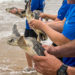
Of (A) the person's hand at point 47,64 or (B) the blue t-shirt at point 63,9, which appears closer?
(A) the person's hand at point 47,64

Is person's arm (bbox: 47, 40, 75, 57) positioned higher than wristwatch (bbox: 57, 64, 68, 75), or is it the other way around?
person's arm (bbox: 47, 40, 75, 57)

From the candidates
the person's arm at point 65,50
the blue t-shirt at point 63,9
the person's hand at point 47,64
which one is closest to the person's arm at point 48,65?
the person's hand at point 47,64

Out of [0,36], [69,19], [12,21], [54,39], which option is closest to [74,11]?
[69,19]

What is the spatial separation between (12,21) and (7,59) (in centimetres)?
443

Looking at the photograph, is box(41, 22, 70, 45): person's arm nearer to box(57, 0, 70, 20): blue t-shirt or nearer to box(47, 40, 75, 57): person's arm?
box(47, 40, 75, 57): person's arm

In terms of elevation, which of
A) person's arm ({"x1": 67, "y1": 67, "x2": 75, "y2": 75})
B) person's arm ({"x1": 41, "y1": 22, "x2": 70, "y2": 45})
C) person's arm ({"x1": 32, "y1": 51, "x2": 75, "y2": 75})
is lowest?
person's arm ({"x1": 67, "y1": 67, "x2": 75, "y2": 75})

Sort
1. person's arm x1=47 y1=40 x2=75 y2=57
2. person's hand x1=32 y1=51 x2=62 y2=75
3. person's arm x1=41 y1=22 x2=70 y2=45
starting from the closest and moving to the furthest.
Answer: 1. person's hand x1=32 y1=51 x2=62 y2=75
2. person's arm x1=47 y1=40 x2=75 y2=57
3. person's arm x1=41 y1=22 x2=70 y2=45

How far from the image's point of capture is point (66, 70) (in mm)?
1809

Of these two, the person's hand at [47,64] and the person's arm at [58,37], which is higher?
the person's arm at [58,37]

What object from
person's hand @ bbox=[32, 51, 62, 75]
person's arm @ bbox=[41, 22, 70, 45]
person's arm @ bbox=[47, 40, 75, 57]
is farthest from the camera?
person's arm @ bbox=[41, 22, 70, 45]

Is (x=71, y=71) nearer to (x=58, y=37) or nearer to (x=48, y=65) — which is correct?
(x=48, y=65)

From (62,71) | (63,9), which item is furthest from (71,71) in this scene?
(63,9)

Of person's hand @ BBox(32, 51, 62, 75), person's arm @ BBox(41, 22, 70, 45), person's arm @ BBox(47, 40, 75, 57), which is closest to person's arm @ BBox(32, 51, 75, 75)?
person's hand @ BBox(32, 51, 62, 75)

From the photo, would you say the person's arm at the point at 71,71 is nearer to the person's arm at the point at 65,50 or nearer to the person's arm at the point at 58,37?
the person's arm at the point at 65,50
